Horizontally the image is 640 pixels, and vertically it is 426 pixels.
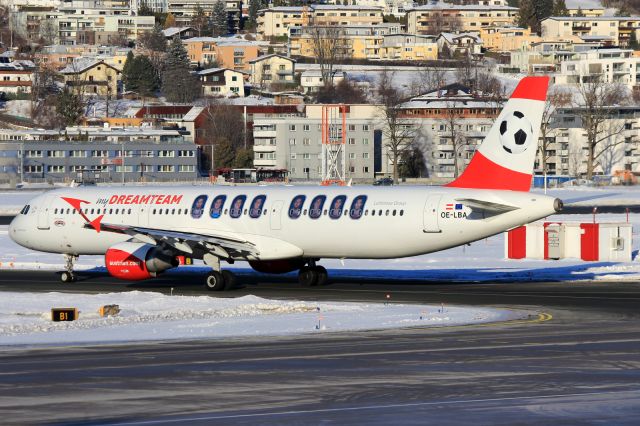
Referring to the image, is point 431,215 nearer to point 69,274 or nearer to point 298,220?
point 298,220

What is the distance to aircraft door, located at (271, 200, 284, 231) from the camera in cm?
4544

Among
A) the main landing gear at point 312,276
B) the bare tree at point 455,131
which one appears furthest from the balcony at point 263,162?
the main landing gear at point 312,276

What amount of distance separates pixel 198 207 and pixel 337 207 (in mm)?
5621

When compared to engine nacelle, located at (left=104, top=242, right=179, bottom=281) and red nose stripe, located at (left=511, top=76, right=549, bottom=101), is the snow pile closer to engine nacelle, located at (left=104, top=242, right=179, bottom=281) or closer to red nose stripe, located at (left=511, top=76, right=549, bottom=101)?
engine nacelle, located at (left=104, top=242, right=179, bottom=281)

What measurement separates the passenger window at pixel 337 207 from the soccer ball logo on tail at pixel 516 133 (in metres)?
5.70

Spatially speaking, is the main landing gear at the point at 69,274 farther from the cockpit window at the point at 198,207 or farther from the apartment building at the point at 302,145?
the apartment building at the point at 302,145

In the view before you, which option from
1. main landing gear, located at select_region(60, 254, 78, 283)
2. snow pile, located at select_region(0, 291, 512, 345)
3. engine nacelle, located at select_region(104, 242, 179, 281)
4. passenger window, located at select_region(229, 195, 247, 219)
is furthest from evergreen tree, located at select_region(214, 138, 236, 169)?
snow pile, located at select_region(0, 291, 512, 345)

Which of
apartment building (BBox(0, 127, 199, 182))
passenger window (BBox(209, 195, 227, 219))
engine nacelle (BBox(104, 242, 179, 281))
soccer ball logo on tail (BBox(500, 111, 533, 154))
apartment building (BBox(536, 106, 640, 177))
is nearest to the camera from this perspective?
A: soccer ball logo on tail (BBox(500, 111, 533, 154))

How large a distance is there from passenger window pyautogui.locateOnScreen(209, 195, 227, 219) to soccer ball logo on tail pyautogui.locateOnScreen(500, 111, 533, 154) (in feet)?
33.9

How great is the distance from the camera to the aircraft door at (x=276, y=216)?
4544 centimetres

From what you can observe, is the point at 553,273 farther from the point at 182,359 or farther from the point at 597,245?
the point at 182,359

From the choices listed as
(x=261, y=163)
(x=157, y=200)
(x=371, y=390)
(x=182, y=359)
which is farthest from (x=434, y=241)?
(x=261, y=163)

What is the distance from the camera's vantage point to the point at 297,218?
148 feet

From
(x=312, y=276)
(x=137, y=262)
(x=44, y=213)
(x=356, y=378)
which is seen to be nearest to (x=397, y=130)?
(x=44, y=213)
